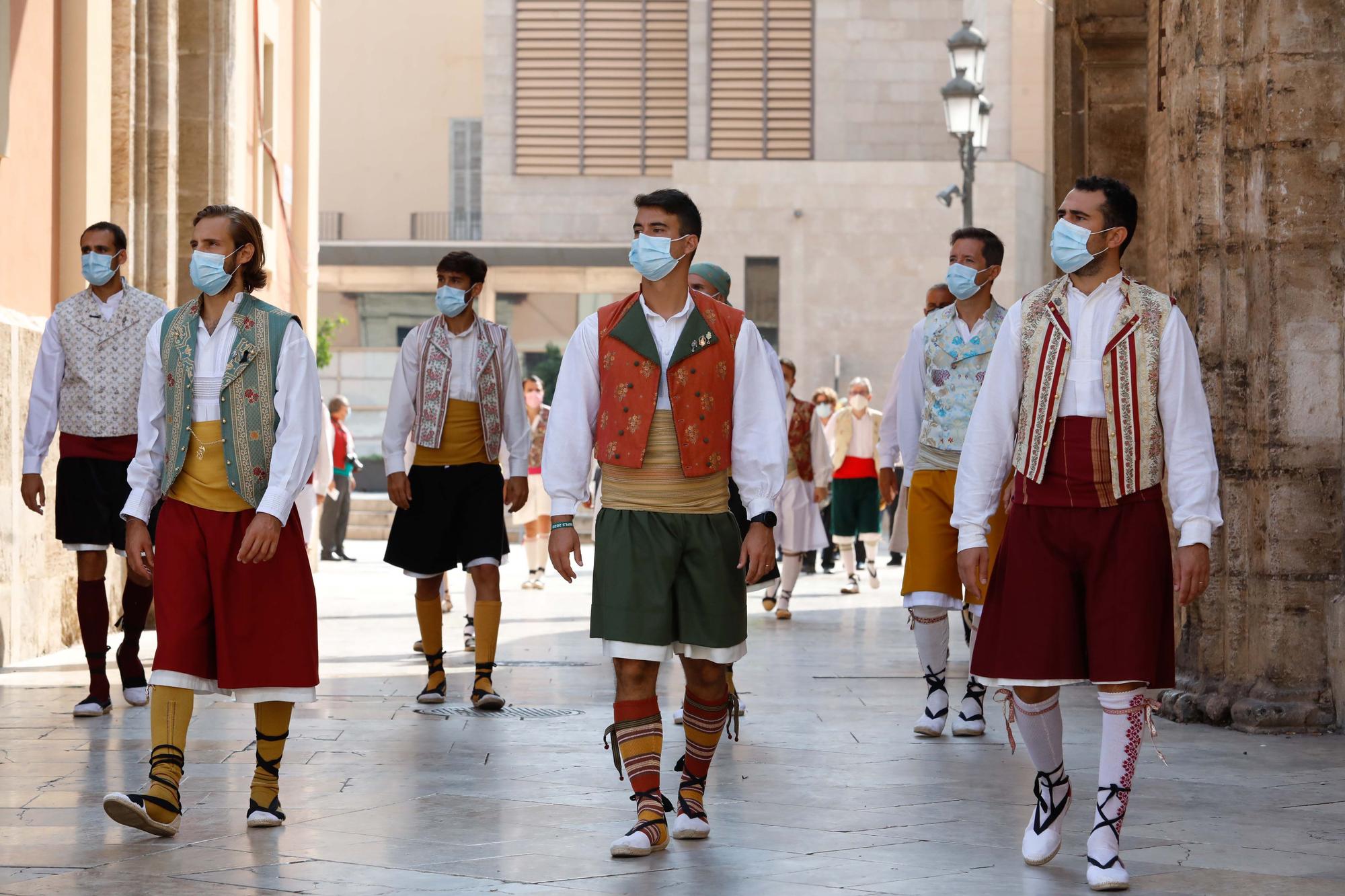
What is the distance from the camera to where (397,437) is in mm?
9117

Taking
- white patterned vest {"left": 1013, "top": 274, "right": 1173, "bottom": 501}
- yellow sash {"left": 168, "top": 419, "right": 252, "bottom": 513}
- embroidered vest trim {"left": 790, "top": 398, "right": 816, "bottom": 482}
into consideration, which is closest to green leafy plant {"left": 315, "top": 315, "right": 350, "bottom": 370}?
embroidered vest trim {"left": 790, "top": 398, "right": 816, "bottom": 482}

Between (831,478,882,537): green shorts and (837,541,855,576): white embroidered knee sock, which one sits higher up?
(831,478,882,537): green shorts

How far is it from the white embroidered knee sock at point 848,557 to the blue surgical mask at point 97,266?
935 centimetres

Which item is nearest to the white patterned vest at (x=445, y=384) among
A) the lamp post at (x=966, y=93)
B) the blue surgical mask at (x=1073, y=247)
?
the blue surgical mask at (x=1073, y=247)

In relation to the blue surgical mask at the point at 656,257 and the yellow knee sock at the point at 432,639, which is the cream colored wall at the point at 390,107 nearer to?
the yellow knee sock at the point at 432,639

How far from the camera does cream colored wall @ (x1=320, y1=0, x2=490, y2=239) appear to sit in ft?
156

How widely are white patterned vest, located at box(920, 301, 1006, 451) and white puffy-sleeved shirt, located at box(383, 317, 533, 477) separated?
1945 mm

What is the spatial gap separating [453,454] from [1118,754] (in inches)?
176

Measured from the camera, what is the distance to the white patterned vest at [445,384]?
9.09 metres

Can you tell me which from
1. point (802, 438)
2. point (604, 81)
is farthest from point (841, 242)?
point (802, 438)

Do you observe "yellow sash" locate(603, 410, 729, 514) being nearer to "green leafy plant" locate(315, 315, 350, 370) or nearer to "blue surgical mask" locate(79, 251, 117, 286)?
"blue surgical mask" locate(79, 251, 117, 286)

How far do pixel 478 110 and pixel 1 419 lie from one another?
38.6m

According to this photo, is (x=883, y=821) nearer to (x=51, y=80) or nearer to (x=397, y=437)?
(x=397, y=437)

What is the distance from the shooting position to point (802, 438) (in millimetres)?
15273
